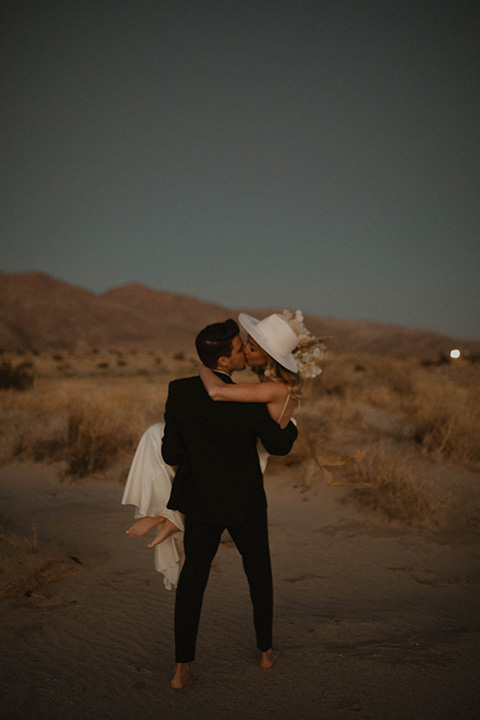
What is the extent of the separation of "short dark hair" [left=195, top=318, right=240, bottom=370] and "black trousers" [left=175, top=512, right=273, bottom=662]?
929 millimetres

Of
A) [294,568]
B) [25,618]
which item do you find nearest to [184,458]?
[25,618]

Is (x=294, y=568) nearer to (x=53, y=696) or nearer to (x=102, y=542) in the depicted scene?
(x=102, y=542)

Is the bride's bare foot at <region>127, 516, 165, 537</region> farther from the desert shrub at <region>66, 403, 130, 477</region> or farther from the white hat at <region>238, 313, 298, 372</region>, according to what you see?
the desert shrub at <region>66, 403, 130, 477</region>

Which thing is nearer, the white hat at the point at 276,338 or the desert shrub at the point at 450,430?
the white hat at the point at 276,338

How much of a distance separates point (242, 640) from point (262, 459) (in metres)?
1.63

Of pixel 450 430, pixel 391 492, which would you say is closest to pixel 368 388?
pixel 450 430

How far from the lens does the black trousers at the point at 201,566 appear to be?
3.07 meters

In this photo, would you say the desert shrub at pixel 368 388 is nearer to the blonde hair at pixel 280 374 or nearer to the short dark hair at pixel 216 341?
the blonde hair at pixel 280 374

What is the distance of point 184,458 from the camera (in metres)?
3.13

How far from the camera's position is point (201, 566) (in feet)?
10.1

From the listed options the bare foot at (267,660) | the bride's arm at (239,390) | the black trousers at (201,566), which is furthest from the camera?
the bare foot at (267,660)

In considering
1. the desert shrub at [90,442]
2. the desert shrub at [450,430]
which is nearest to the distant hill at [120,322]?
the desert shrub at [450,430]

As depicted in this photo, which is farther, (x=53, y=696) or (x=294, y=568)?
(x=294, y=568)

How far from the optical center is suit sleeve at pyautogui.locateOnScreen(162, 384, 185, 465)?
2.96 m
